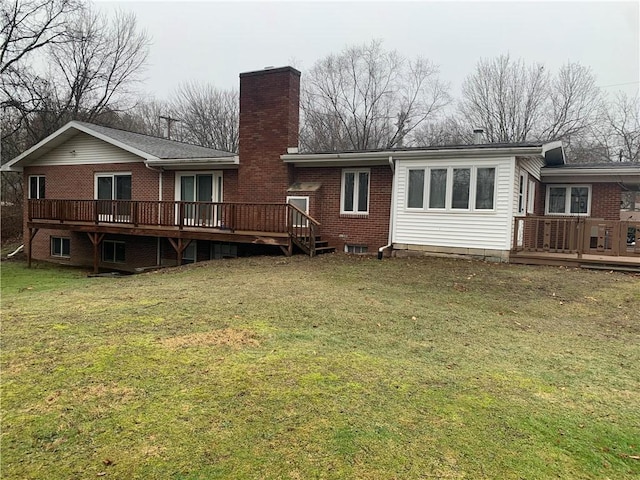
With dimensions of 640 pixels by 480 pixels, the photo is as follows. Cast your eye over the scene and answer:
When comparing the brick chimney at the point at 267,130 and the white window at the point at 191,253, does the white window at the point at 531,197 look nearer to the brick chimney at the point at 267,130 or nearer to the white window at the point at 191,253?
the brick chimney at the point at 267,130

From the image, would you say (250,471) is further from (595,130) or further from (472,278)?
(595,130)

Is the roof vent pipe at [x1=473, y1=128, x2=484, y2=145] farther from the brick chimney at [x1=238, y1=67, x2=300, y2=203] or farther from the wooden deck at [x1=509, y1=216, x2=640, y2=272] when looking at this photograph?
the brick chimney at [x1=238, y1=67, x2=300, y2=203]

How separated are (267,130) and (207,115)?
26.0 m

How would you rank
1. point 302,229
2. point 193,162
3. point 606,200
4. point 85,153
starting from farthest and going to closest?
point 85,153 → point 193,162 → point 606,200 → point 302,229

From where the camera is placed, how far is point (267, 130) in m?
14.1

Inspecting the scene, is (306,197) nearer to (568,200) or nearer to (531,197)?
(531,197)

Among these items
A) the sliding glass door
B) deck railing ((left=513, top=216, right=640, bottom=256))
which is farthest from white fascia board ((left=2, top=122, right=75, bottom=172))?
deck railing ((left=513, top=216, right=640, bottom=256))

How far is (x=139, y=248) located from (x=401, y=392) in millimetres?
15196

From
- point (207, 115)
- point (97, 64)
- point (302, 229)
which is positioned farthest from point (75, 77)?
point (302, 229)

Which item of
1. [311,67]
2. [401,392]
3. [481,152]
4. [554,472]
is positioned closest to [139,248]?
[481,152]

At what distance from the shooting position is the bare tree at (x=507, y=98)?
31484 millimetres

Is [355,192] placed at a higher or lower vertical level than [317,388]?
higher

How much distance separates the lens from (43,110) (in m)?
21.8

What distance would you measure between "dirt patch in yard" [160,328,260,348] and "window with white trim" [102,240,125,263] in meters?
13.9
